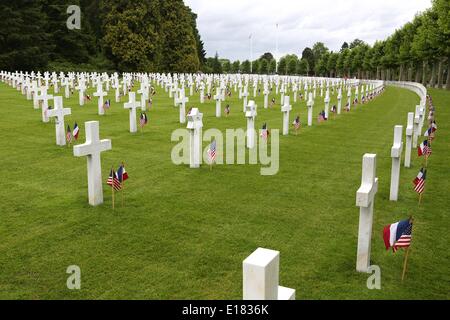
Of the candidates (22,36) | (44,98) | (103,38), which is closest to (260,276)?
(44,98)

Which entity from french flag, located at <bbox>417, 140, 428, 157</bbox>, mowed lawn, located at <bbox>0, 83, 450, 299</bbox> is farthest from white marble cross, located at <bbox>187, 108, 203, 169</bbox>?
french flag, located at <bbox>417, 140, 428, 157</bbox>

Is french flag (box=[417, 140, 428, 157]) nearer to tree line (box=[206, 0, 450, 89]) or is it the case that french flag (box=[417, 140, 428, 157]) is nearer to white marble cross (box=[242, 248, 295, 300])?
white marble cross (box=[242, 248, 295, 300])

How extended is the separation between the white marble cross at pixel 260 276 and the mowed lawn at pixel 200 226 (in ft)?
6.21

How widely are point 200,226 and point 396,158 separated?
3.34 metres

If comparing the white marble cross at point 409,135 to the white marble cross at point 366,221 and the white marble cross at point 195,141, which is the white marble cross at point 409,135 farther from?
the white marble cross at point 366,221

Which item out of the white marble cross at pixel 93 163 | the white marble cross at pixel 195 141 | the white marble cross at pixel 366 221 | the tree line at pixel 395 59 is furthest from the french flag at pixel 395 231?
the tree line at pixel 395 59

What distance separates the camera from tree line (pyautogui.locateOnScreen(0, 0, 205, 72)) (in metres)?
43.7

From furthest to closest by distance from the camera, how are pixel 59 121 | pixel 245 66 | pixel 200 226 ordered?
pixel 245 66 < pixel 59 121 < pixel 200 226

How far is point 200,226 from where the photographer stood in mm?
6238

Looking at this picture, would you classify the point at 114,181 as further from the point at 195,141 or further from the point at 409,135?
the point at 409,135

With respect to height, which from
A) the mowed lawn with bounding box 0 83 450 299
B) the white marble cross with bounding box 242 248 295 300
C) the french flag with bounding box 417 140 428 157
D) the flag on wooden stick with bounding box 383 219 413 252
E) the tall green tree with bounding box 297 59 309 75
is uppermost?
the tall green tree with bounding box 297 59 309 75

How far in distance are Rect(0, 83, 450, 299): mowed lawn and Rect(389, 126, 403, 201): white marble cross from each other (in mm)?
213

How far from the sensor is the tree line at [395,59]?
45.3 m
